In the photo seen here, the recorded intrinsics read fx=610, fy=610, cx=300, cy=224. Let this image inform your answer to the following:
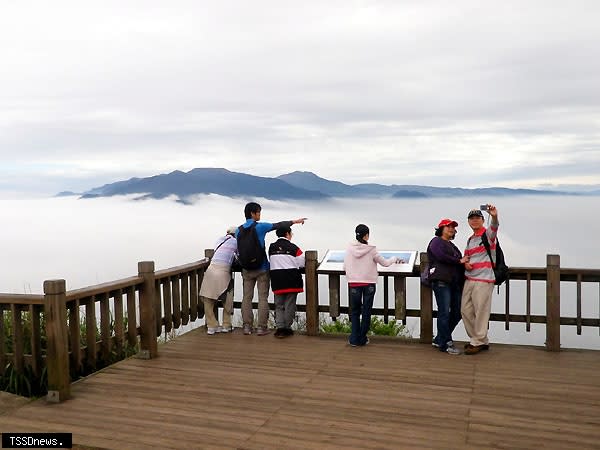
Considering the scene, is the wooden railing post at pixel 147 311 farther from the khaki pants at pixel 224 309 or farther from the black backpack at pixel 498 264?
the black backpack at pixel 498 264

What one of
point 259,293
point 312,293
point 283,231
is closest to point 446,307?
point 312,293

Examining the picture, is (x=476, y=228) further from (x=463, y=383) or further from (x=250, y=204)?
(x=250, y=204)

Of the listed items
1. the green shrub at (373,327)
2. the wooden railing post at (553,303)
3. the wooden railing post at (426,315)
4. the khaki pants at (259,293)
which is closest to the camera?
the wooden railing post at (553,303)

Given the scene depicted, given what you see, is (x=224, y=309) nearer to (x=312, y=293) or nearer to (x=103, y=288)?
(x=312, y=293)

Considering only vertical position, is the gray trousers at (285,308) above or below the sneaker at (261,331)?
above

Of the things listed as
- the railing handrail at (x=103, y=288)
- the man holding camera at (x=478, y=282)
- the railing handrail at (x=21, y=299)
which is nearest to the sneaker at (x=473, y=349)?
the man holding camera at (x=478, y=282)

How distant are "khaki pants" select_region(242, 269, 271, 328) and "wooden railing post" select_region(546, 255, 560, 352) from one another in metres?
3.76

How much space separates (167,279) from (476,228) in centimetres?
413

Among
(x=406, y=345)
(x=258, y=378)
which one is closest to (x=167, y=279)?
(x=258, y=378)

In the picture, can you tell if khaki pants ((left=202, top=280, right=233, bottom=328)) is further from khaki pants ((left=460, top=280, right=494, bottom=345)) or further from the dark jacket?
khaki pants ((left=460, top=280, right=494, bottom=345))

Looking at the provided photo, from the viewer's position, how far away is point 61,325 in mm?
5977

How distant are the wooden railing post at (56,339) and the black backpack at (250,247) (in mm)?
2870

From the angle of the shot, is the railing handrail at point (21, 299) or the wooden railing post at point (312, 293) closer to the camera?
the railing handrail at point (21, 299)

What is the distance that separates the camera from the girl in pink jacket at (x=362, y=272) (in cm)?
800
